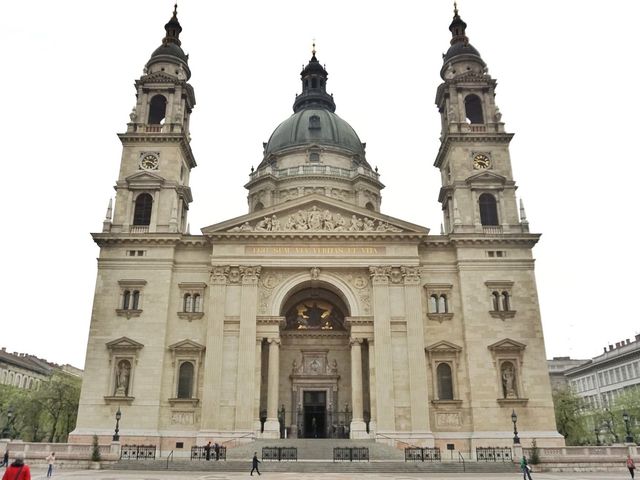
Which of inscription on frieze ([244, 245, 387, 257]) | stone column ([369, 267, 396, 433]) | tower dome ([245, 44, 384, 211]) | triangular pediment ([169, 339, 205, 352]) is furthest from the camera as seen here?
tower dome ([245, 44, 384, 211])

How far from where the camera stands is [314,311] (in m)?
44.3

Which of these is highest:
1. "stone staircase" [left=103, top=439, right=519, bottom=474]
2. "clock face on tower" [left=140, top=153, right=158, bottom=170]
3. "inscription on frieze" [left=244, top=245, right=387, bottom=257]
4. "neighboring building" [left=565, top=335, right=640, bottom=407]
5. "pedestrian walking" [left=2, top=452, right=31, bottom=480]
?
"clock face on tower" [left=140, top=153, right=158, bottom=170]

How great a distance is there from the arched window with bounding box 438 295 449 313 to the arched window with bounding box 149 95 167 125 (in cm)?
2584

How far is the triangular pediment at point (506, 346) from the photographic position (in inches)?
1480

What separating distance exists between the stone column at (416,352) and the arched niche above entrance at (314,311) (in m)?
6.05

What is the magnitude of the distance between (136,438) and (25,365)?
5331 cm

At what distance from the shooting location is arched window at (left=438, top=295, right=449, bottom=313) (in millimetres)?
39569

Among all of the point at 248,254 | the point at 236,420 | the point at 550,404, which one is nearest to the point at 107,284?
the point at 248,254

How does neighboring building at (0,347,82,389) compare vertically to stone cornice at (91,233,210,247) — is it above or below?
below

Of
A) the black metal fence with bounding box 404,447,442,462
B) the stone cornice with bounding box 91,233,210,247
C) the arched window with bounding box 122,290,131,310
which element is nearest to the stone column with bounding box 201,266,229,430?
the stone cornice with bounding box 91,233,210,247

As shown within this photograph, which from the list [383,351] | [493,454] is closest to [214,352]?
[383,351]

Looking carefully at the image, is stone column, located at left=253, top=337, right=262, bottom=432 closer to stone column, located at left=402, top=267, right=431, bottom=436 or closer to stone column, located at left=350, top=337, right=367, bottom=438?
stone column, located at left=350, top=337, right=367, bottom=438

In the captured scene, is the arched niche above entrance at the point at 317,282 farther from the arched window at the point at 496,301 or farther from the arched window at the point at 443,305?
the arched window at the point at 496,301

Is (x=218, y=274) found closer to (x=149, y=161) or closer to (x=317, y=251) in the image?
(x=317, y=251)
